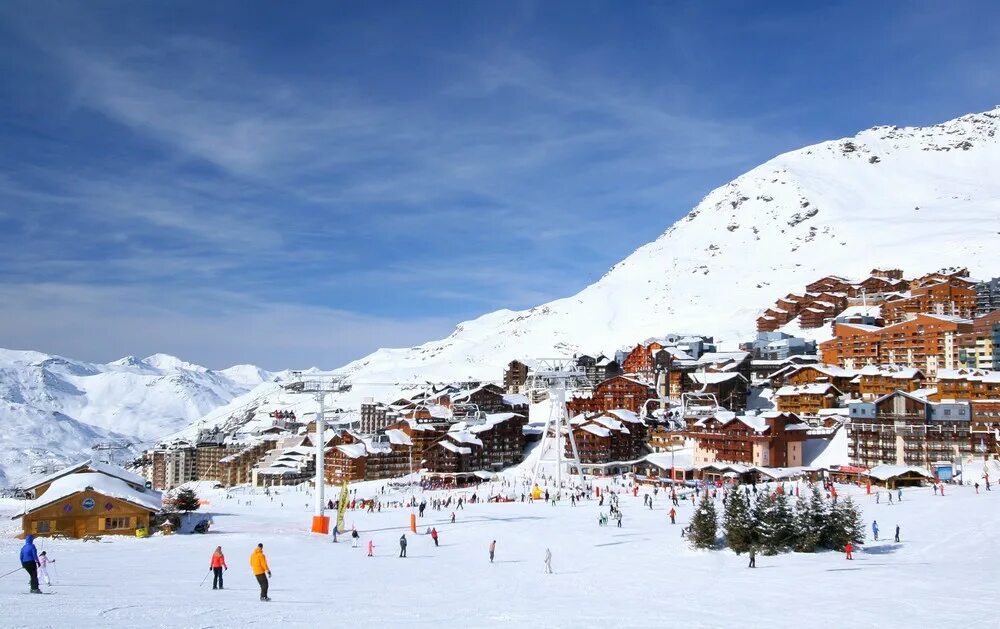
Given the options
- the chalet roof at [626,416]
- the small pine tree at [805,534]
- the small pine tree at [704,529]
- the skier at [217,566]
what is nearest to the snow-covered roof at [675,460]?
the chalet roof at [626,416]

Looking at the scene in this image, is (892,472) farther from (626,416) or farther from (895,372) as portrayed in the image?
(626,416)

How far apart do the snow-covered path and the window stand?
3.97m

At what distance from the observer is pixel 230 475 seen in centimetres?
11206

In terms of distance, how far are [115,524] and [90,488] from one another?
6.60 ft

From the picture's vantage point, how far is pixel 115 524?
38.1 m

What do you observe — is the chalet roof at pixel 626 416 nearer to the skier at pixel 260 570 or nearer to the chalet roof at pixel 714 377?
the chalet roof at pixel 714 377

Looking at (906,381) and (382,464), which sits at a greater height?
(906,381)

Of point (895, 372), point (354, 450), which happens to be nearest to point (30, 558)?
point (354, 450)

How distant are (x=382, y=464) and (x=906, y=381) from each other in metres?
48.6

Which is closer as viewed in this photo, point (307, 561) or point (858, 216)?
point (307, 561)

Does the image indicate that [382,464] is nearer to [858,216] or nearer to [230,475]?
[230,475]

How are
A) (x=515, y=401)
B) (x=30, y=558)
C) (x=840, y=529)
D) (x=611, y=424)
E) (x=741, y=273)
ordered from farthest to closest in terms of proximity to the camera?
(x=741, y=273) < (x=515, y=401) < (x=611, y=424) < (x=840, y=529) < (x=30, y=558)

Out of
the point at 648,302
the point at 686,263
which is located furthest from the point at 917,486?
the point at 686,263

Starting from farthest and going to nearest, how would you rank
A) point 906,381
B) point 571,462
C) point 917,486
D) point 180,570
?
point 906,381
point 571,462
point 917,486
point 180,570
